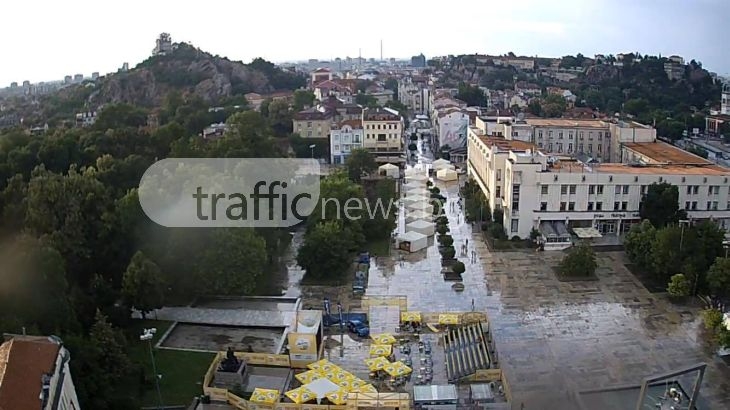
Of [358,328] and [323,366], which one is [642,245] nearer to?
[358,328]

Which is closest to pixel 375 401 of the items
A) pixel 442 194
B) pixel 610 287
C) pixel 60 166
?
pixel 610 287

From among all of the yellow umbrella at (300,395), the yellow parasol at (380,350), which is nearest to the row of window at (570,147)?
the yellow parasol at (380,350)

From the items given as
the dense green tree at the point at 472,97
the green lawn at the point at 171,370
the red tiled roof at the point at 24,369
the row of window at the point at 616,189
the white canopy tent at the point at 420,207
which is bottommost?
the green lawn at the point at 171,370

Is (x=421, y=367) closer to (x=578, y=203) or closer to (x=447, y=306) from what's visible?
(x=447, y=306)

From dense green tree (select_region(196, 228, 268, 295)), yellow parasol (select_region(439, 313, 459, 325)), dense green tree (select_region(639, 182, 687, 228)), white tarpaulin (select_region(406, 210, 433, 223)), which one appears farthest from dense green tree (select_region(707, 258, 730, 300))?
dense green tree (select_region(196, 228, 268, 295))

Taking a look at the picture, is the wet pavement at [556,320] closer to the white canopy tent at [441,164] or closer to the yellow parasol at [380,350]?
the yellow parasol at [380,350]

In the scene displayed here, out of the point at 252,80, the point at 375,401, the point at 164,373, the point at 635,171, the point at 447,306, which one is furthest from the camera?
the point at 252,80
